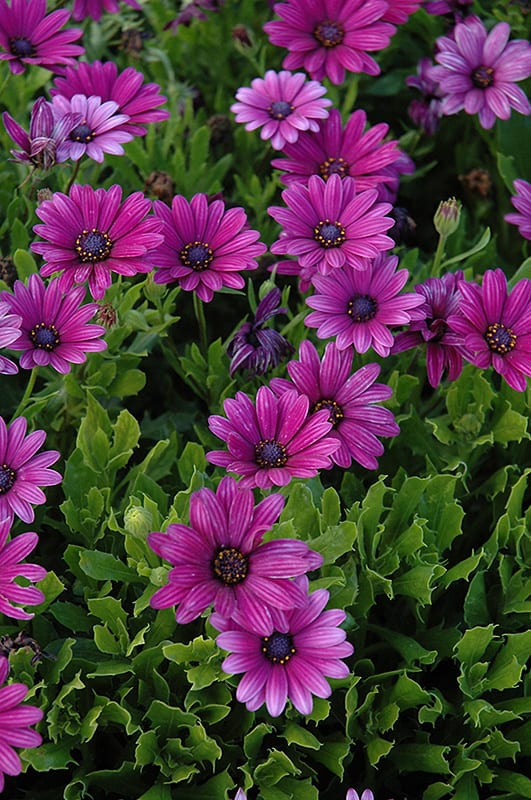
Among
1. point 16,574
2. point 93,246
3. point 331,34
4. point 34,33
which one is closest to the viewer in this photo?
point 16,574

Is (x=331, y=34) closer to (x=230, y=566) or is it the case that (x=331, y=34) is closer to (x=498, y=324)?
(x=498, y=324)

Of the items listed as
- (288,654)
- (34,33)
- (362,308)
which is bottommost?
(288,654)

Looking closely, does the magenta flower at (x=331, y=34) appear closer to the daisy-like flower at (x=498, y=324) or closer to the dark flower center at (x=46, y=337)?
the daisy-like flower at (x=498, y=324)

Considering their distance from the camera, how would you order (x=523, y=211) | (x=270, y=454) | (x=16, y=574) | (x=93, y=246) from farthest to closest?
(x=523, y=211)
(x=93, y=246)
(x=270, y=454)
(x=16, y=574)

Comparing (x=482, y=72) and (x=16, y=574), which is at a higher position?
(x=482, y=72)

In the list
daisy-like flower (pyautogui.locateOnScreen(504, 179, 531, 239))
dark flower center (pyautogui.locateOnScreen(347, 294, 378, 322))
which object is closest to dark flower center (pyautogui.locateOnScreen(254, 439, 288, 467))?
dark flower center (pyautogui.locateOnScreen(347, 294, 378, 322))

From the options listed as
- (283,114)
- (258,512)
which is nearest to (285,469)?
(258,512)

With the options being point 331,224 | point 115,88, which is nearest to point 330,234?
point 331,224
